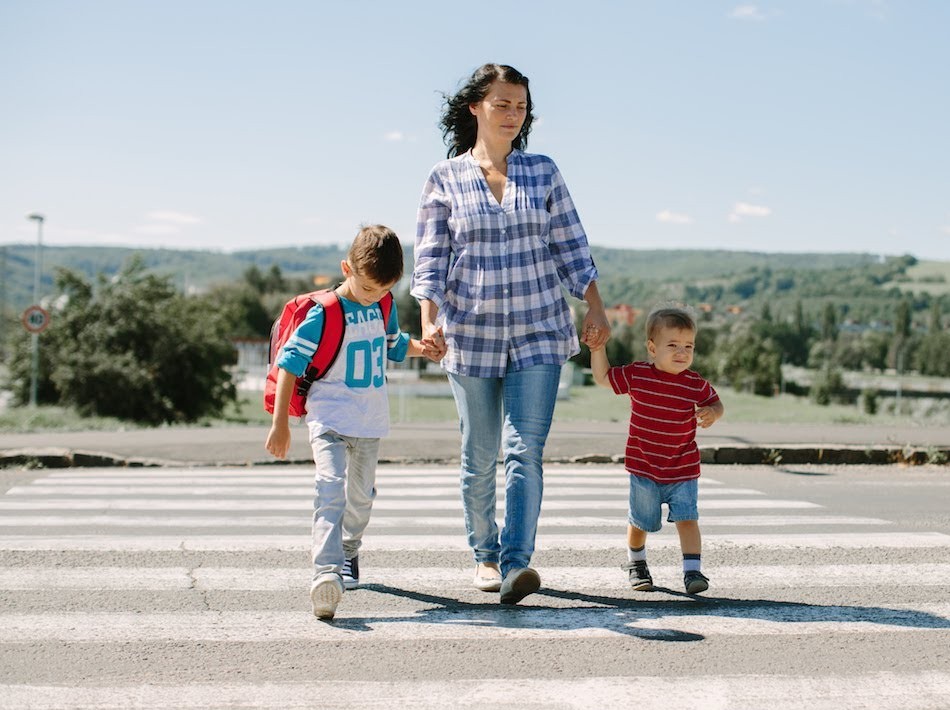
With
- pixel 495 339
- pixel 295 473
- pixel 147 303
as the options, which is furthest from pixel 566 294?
pixel 147 303

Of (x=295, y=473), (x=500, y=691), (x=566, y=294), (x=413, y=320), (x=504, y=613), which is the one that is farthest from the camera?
(x=413, y=320)

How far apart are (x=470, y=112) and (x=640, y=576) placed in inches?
91.0

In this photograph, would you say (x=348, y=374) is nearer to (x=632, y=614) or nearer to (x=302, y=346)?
(x=302, y=346)

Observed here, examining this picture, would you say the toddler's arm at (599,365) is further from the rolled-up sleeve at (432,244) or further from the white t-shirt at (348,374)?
the white t-shirt at (348,374)

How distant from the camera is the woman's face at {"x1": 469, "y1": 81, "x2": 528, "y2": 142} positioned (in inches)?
190

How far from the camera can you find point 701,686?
348cm

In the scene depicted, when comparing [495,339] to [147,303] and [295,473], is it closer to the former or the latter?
[295,473]

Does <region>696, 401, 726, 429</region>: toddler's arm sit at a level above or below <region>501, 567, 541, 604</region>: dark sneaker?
above

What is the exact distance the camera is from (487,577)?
191 inches

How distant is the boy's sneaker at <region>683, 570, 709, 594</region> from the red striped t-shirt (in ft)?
1.42

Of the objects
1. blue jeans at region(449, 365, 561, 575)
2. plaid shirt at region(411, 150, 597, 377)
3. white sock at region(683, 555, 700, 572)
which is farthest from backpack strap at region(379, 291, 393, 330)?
white sock at region(683, 555, 700, 572)

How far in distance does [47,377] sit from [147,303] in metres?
4.38

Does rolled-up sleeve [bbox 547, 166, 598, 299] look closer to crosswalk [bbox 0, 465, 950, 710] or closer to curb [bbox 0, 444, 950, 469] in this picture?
crosswalk [bbox 0, 465, 950, 710]

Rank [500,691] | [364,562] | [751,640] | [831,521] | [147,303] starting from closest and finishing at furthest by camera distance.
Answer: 1. [500,691]
2. [751,640]
3. [364,562]
4. [831,521]
5. [147,303]
